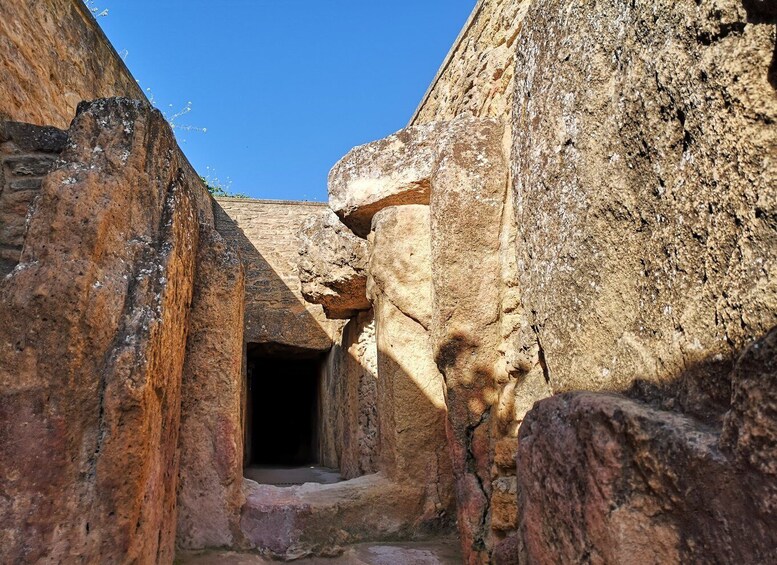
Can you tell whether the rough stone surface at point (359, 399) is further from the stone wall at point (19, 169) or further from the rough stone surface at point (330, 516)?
the stone wall at point (19, 169)

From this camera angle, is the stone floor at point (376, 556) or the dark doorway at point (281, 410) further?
the dark doorway at point (281, 410)

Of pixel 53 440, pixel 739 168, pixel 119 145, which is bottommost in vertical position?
pixel 53 440

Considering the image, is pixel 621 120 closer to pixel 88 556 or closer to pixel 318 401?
pixel 88 556

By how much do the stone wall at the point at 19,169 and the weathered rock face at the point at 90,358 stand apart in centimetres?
40

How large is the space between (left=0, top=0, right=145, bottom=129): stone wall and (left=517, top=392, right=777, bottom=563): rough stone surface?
3.16 meters

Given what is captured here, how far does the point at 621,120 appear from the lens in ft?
4.19

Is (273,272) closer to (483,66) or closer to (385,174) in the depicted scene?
(483,66)

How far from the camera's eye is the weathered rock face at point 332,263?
13.4 feet

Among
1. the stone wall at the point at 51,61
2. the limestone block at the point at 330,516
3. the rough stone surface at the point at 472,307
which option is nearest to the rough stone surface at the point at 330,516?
the limestone block at the point at 330,516

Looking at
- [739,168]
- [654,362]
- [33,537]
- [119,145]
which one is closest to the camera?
[739,168]

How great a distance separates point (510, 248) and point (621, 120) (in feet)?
3.31

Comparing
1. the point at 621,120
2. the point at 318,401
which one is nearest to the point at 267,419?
the point at 318,401

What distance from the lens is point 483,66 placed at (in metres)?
3.38

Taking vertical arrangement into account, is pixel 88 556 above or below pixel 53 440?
below
